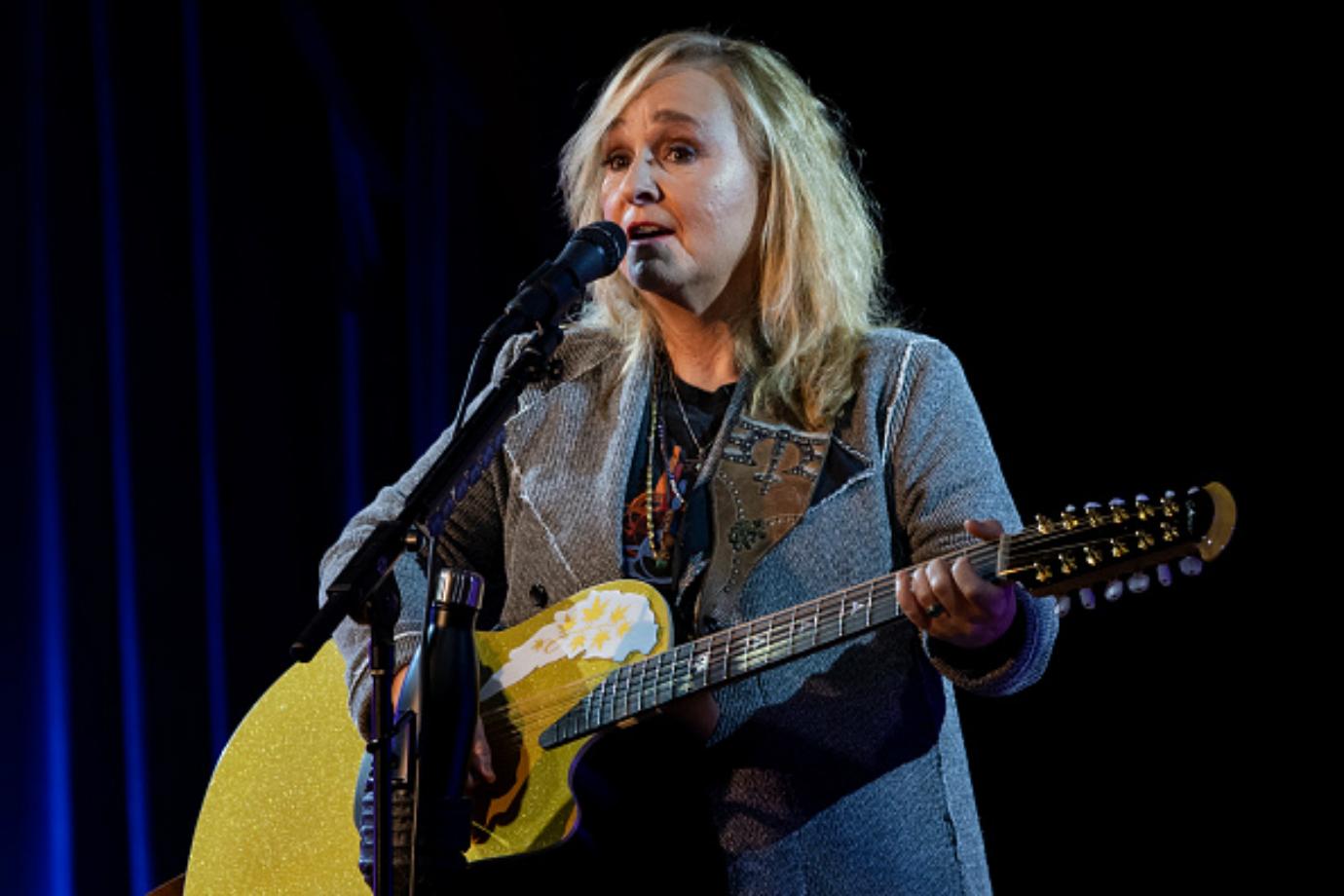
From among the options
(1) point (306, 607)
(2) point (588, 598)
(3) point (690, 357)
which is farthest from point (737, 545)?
(1) point (306, 607)

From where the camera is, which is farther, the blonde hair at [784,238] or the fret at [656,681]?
the blonde hair at [784,238]

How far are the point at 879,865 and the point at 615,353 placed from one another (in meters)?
1.03

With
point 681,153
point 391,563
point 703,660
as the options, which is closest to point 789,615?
point 703,660

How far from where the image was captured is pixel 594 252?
73.7 inches

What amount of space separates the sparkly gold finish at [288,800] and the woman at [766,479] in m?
0.25

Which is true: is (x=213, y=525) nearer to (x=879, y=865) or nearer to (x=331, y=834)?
(x=331, y=834)

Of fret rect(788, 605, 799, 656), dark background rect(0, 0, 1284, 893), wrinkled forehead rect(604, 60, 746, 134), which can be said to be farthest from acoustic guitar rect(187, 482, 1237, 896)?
dark background rect(0, 0, 1284, 893)

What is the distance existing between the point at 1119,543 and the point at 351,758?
1.38m

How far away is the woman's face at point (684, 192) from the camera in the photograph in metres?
2.35

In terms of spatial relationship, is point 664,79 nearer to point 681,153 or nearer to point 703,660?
point 681,153

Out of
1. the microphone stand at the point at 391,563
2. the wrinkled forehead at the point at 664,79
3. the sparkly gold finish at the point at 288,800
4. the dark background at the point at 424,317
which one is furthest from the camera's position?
the dark background at the point at 424,317

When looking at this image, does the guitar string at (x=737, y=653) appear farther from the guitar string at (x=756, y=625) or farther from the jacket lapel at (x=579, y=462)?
the jacket lapel at (x=579, y=462)

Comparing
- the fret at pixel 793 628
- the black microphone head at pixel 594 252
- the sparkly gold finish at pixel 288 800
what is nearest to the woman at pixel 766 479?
the fret at pixel 793 628

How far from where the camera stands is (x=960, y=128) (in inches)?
125
